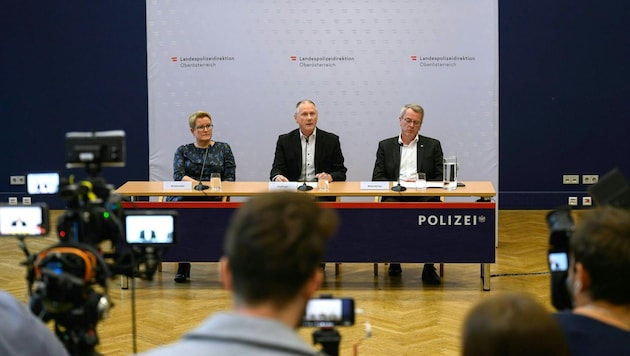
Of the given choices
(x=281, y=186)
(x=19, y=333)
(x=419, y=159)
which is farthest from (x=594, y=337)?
(x=419, y=159)

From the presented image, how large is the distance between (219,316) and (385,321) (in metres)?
3.79

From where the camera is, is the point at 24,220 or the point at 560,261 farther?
the point at 24,220

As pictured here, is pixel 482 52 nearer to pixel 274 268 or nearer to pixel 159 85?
pixel 159 85

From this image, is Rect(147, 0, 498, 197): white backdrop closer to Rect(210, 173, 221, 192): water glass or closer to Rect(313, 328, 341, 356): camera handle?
Rect(210, 173, 221, 192): water glass

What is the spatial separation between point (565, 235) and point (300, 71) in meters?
5.79

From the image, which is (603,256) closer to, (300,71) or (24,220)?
(24,220)

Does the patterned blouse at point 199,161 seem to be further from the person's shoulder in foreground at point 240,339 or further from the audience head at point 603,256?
the person's shoulder in foreground at point 240,339

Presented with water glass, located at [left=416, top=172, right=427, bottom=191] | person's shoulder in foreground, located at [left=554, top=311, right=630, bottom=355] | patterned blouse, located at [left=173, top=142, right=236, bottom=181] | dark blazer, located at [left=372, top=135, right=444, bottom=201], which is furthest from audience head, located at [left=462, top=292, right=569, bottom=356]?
patterned blouse, located at [left=173, top=142, right=236, bottom=181]

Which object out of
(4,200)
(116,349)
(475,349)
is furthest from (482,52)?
(475,349)

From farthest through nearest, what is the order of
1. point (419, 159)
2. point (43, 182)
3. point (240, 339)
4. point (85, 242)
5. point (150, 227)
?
point (419, 159)
point (43, 182)
point (150, 227)
point (85, 242)
point (240, 339)

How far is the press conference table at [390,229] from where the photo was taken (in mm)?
5723

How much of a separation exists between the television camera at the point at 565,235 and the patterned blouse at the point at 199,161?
4.44 m

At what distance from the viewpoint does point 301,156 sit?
22.2ft

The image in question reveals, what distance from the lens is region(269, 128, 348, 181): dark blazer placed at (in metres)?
6.74
